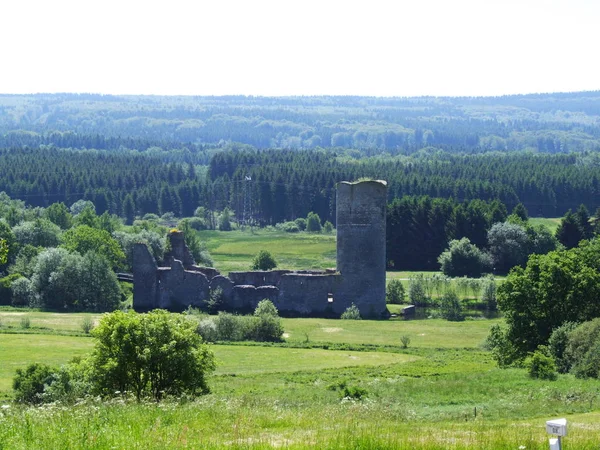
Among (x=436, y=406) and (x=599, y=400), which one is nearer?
(x=599, y=400)

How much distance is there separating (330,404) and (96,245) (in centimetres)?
4631

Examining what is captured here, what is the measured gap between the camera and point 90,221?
84812 millimetres

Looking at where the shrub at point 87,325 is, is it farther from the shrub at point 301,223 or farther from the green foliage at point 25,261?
the shrub at point 301,223

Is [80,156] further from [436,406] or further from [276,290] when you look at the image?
[436,406]

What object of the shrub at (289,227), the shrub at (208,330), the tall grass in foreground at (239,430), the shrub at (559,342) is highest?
the tall grass in foreground at (239,430)

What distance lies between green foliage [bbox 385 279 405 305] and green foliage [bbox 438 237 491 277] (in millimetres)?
10842

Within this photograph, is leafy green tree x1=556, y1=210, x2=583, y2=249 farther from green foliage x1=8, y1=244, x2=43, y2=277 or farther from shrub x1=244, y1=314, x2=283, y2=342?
green foliage x1=8, y1=244, x2=43, y2=277

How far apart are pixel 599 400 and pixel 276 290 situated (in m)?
34.7

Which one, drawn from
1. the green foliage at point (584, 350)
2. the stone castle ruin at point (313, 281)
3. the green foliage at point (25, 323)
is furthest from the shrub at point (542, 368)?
the green foliage at point (25, 323)

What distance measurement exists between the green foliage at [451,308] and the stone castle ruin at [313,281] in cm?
325

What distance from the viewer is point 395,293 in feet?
218

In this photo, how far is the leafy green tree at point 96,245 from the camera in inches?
2724

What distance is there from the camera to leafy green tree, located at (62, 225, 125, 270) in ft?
227

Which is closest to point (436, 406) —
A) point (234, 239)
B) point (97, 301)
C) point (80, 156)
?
point (97, 301)
